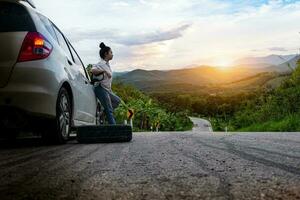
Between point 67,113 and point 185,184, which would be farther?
point 67,113

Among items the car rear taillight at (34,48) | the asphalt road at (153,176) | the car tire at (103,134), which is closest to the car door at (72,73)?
the car tire at (103,134)

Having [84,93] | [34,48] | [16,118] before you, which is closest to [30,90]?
[16,118]

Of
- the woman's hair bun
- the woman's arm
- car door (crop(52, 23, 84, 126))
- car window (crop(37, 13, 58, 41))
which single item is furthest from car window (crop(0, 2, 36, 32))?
the woman's hair bun

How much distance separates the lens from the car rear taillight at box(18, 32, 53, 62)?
666cm

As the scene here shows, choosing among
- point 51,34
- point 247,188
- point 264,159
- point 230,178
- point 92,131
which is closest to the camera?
point 247,188

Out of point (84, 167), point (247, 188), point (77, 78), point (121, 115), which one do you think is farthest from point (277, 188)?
point (121, 115)

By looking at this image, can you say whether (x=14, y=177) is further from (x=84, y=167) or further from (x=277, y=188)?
(x=277, y=188)

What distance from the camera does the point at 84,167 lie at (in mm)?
4379

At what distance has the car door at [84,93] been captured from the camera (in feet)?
27.9

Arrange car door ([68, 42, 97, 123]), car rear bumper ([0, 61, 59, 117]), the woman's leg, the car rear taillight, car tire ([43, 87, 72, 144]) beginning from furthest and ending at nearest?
the woman's leg → car door ([68, 42, 97, 123]) → car tire ([43, 87, 72, 144]) → the car rear taillight → car rear bumper ([0, 61, 59, 117])

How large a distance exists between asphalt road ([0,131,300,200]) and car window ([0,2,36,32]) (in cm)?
190

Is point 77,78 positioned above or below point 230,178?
above

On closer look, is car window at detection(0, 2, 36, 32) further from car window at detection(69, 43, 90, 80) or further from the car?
car window at detection(69, 43, 90, 80)

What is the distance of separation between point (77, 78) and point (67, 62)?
0.57 metres
